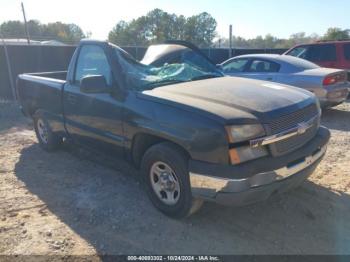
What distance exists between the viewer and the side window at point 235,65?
351 inches

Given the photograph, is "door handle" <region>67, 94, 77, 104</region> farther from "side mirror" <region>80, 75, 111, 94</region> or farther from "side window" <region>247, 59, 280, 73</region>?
"side window" <region>247, 59, 280, 73</region>

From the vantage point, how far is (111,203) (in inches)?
160

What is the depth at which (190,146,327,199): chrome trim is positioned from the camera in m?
2.96

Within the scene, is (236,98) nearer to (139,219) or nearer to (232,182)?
(232,182)

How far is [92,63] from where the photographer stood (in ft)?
14.8

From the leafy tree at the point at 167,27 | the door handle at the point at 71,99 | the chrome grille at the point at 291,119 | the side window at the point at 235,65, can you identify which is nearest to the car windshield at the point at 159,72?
the door handle at the point at 71,99

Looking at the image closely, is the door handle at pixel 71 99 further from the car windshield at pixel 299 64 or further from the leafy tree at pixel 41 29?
the leafy tree at pixel 41 29

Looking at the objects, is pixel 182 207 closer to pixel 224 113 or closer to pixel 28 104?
pixel 224 113

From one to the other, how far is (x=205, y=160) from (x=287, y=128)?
84cm

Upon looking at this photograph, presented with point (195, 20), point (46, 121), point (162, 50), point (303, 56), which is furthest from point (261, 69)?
point (195, 20)

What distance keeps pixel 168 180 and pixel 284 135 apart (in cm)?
122

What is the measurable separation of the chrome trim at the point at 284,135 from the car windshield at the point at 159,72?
141 centimetres

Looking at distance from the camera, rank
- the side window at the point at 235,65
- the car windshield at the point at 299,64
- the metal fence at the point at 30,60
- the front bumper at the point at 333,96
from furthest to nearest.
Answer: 1. the metal fence at the point at 30,60
2. the side window at the point at 235,65
3. the car windshield at the point at 299,64
4. the front bumper at the point at 333,96

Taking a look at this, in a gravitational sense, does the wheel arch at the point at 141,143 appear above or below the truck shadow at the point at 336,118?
above
